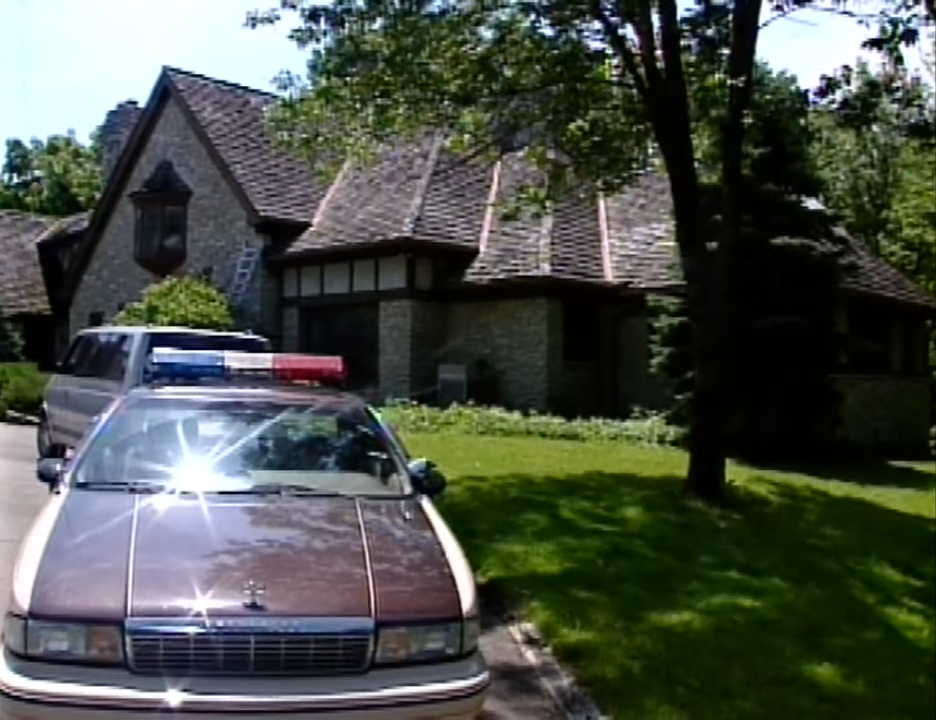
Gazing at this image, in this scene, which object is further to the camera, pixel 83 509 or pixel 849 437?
pixel 849 437

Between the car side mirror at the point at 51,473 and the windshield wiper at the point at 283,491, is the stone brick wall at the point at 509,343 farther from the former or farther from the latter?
the windshield wiper at the point at 283,491

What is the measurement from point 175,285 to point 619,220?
9.69m

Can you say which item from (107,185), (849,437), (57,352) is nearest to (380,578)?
(849,437)

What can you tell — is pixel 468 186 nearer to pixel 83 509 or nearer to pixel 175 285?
pixel 175 285

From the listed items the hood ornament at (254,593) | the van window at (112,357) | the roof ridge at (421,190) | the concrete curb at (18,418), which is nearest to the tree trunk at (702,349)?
the van window at (112,357)

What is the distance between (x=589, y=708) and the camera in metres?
6.07

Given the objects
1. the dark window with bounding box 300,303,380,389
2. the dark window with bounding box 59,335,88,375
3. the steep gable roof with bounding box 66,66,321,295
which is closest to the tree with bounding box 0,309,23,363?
the steep gable roof with bounding box 66,66,321,295

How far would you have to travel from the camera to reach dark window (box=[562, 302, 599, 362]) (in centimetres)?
2352

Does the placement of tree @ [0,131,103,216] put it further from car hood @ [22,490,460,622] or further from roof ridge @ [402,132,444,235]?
car hood @ [22,490,460,622]

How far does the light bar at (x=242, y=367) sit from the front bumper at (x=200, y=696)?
10.8ft

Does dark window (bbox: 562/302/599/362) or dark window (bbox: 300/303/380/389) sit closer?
dark window (bbox: 562/302/599/362)

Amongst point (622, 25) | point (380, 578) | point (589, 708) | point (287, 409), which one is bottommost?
point (589, 708)

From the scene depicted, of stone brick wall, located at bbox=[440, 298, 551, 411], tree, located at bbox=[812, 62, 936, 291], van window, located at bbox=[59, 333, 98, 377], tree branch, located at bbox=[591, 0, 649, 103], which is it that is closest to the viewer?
tree branch, located at bbox=[591, 0, 649, 103]

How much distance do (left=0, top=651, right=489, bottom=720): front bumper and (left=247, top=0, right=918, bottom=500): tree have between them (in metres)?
7.97
